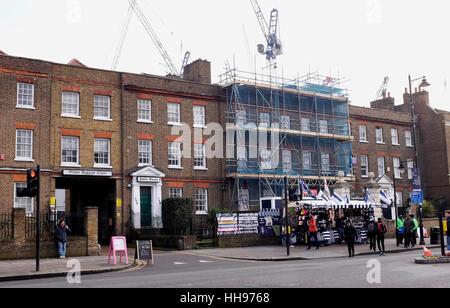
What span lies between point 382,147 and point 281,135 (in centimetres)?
1275

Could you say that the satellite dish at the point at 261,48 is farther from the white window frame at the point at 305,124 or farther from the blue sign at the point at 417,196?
the blue sign at the point at 417,196

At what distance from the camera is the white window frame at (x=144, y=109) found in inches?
1300

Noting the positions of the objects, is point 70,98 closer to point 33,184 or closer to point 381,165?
point 33,184

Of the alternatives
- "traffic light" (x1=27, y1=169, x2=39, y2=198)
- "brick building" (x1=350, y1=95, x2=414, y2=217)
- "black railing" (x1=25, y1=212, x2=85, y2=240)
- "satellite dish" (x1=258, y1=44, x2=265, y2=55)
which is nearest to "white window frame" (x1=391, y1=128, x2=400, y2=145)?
"brick building" (x1=350, y1=95, x2=414, y2=217)

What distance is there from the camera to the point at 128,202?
31625 mm

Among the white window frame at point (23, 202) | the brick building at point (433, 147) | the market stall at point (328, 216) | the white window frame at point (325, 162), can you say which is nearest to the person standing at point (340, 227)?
the market stall at point (328, 216)

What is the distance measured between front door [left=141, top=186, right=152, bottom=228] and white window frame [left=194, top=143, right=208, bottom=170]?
13.0 ft

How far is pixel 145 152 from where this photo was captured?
3288cm

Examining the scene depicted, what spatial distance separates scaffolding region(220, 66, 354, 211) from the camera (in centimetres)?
3606

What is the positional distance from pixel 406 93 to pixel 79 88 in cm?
3407

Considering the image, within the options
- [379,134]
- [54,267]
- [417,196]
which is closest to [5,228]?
[54,267]

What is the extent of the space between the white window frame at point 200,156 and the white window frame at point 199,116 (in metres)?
1.42

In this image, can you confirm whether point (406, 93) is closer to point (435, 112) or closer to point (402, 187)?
point (435, 112)

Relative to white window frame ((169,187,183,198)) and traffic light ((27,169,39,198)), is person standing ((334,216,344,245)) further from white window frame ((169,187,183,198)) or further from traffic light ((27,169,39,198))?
traffic light ((27,169,39,198))
